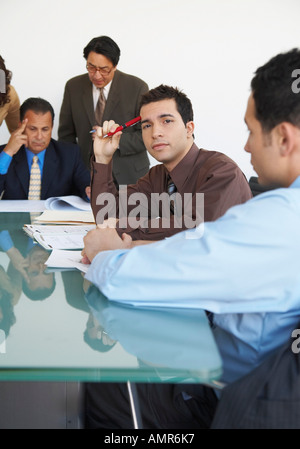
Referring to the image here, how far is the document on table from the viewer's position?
1.76 meters

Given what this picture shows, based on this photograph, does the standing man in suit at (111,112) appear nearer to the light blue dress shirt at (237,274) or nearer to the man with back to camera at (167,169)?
the man with back to camera at (167,169)

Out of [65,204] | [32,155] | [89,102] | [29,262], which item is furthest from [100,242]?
[89,102]

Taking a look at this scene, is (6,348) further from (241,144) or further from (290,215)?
(241,144)

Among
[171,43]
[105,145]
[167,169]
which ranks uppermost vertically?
[171,43]

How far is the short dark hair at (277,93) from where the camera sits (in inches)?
42.3

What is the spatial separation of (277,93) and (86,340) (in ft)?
2.17

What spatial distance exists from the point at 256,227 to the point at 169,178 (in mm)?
1447

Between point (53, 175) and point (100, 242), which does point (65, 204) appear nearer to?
point (53, 175)

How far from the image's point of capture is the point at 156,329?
101cm

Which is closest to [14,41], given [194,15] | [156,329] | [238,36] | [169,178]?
[194,15]

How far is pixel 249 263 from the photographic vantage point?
975 mm

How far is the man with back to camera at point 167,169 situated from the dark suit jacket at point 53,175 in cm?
80

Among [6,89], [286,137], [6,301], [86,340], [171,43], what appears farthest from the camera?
[171,43]

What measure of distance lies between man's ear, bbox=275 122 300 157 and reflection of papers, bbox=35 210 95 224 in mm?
1323
